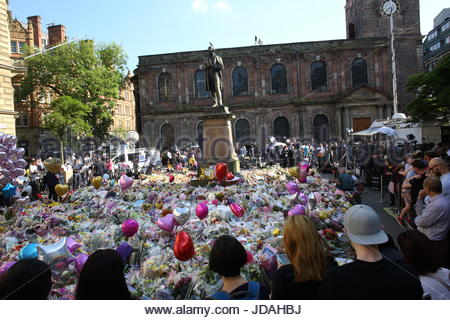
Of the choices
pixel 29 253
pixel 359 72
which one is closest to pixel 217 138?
pixel 29 253

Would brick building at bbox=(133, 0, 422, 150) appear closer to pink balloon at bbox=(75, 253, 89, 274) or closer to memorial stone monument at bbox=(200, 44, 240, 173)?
memorial stone monument at bbox=(200, 44, 240, 173)

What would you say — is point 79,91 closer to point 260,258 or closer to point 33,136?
point 33,136

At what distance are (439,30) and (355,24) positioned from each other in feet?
91.6

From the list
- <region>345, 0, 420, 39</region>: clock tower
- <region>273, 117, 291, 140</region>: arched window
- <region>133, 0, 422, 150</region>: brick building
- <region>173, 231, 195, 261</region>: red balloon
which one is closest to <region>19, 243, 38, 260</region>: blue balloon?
<region>173, 231, 195, 261</region>: red balloon

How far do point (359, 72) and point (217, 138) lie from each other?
2946 centimetres

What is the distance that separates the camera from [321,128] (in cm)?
3662

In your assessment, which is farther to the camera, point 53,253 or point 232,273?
point 53,253

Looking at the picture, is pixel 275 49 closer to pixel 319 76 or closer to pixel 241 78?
pixel 241 78

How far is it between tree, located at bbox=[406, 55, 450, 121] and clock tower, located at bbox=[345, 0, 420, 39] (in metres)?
24.8

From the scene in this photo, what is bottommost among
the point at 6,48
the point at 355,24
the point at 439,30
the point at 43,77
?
the point at 6,48

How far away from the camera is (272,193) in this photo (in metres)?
7.85

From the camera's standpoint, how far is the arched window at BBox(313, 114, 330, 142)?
36256 millimetres

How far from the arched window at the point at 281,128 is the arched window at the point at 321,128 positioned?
8.91 ft
